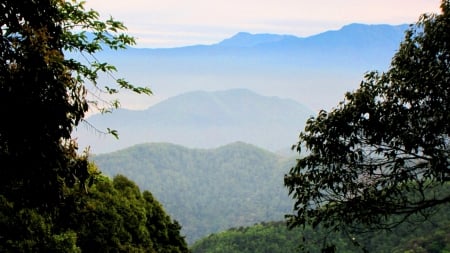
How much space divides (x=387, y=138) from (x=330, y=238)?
9542cm

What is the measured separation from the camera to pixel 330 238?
10044 centimetres

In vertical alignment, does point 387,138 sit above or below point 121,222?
above

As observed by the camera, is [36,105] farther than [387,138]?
No

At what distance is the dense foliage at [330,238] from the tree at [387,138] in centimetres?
5305

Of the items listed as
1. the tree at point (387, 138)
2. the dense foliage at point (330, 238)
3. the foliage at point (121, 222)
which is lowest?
Result: the dense foliage at point (330, 238)

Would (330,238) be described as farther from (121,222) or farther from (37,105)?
(37,105)

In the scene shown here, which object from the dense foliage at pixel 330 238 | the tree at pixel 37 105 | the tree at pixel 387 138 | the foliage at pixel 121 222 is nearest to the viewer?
the tree at pixel 37 105

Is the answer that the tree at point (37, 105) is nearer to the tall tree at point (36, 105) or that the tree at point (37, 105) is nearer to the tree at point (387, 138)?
the tall tree at point (36, 105)

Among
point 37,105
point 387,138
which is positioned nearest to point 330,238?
point 387,138

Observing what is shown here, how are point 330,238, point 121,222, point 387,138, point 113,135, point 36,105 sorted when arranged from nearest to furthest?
point 36,105, point 113,135, point 387,138, point 121,222, point 330,238

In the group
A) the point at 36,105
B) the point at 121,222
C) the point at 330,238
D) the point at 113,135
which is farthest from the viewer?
the point at 330,238

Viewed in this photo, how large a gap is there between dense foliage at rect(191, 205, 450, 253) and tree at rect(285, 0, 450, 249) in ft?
174

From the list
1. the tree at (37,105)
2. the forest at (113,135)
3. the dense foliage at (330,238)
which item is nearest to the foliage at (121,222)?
the forest at (113,135)

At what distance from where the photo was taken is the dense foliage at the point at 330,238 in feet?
252
